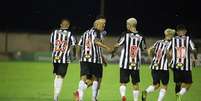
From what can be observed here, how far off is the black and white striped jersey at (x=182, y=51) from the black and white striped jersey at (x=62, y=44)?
2362 millimetres

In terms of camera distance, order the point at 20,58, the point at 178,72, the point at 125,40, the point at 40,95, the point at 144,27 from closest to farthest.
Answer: the point at 125,40 < the point at 178,72 < the point at 40,95 < the point at 20,58 < the point at 144,27

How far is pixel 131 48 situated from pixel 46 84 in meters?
6.36

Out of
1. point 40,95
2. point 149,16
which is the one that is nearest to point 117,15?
point 149,16

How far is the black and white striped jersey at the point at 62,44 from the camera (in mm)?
14961

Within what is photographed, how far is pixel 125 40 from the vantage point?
14.1 metres

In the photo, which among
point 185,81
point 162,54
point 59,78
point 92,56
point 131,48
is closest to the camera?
point 131,48

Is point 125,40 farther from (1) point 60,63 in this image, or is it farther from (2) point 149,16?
(2) point 149,16

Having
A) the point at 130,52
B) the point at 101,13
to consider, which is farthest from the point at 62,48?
the point at 101,13

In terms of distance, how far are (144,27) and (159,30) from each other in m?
0.93

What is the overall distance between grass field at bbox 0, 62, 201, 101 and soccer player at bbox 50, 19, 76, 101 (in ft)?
3.39

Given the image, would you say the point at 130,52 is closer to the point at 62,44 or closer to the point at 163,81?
the point at 163,81

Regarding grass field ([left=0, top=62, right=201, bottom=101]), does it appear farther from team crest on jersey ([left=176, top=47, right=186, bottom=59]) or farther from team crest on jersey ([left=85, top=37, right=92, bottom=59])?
team crest on jersey ([left=176, top=47, right=186, bottom=59])

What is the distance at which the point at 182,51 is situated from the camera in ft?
48.6

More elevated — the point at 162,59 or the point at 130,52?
the point at 130,52
